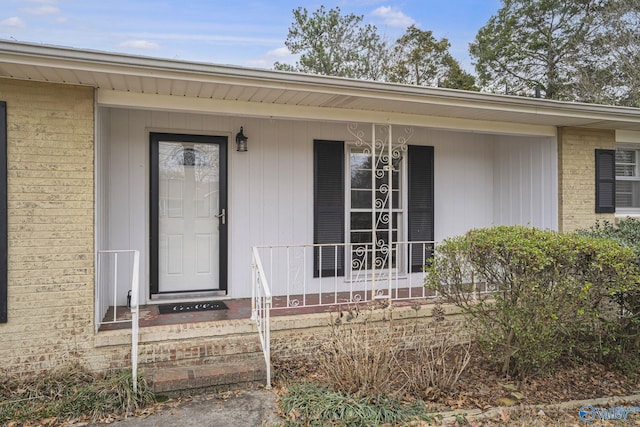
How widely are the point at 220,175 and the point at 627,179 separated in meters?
6.12

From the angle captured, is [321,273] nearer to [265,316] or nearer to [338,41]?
[265,316]

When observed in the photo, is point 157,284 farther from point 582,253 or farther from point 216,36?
point 216,36

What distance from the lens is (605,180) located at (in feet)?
20.3

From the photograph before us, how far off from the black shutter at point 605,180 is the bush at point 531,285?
2.41 metres

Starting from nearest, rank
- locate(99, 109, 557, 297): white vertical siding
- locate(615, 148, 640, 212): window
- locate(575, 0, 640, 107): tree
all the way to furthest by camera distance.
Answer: locate(99, 109, 557, 297): white vertical siding < locate(615, 148, 640, 212): window < locate(575, 0, 640, 107): tree

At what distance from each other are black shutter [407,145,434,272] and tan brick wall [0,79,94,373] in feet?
13.4

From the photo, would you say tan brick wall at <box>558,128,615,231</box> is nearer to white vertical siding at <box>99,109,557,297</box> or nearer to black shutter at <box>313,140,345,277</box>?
white vertical siding at <box>99,109,557,297</box>

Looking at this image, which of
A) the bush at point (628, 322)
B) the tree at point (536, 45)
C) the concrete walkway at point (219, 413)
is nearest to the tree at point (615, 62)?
the tree at point (536, 45)

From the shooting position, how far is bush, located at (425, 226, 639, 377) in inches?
147

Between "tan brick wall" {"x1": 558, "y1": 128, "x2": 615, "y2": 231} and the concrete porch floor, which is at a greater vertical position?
"tan brick wall" {"x1": 558, "y1": 128, "x2": 615, "y2": 231}

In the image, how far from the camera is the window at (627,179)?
6715 millimetres

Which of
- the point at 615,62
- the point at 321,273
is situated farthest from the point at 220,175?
the point at 615,62

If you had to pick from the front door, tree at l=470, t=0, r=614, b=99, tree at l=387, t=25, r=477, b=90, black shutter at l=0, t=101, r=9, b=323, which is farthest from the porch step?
tree at l=470, t=0, r=614, b=99

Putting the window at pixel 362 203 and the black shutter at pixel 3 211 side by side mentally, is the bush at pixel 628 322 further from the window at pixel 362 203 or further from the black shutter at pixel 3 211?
the black shutter at pixel 3 211
